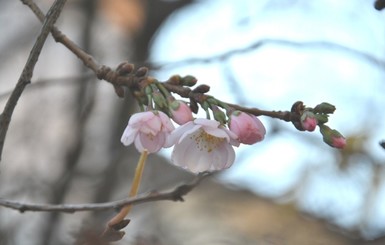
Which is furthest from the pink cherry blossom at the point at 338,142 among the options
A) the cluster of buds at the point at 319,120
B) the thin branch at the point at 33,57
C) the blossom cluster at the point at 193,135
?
the thin branch at the point at 33,57

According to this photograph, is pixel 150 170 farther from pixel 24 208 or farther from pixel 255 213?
pixel 24 208

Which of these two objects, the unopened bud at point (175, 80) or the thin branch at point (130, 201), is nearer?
the thin branch at point (130, 201)

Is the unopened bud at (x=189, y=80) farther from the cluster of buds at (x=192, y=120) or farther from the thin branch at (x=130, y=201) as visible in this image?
the thin branch at (x=130, y=201)

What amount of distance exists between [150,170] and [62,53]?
1.29 meters

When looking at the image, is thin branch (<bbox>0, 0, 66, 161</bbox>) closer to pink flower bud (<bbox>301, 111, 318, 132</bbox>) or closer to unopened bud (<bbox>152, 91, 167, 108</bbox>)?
unopened bud (<bbox>152, 91, 167, 108</bbox>)

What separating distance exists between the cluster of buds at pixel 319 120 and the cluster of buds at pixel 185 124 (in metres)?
0.07

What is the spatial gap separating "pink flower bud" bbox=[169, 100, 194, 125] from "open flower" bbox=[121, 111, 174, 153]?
0.07ft

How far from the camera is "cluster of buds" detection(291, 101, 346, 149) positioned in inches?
39.3

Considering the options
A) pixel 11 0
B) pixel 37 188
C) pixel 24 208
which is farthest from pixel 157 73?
pixel 11 0

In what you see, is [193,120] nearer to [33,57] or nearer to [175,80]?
[175,80]

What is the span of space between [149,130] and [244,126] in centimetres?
14

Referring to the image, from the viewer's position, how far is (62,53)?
451 centimetres

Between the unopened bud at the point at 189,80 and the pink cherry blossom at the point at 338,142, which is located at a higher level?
the unopened bud at the point at 189,80

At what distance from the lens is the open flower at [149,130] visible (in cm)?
105
